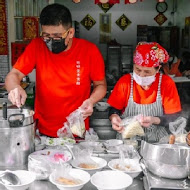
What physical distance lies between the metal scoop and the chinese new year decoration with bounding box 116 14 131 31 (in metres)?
6.80

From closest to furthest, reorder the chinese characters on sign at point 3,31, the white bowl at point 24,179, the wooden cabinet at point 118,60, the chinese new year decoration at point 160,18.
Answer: the white bowl at point 24,179 < the chinese characters on sign at point 3,31 < the wooden cabinet at point 118,60 < the chinese new year decoration at point 160,18

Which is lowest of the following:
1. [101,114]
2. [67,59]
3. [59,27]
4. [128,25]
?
[101,114]

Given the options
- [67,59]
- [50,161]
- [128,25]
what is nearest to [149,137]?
[67,59]

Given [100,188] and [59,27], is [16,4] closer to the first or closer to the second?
[59,27]

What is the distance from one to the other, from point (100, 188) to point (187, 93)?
464cm

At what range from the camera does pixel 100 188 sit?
5.29 ft

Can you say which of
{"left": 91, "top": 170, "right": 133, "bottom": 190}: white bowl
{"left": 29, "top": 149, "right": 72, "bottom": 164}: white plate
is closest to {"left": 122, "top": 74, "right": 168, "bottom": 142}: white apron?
{"left": 29, "top": 149, "right": 72, "bottom": 164}: white plate

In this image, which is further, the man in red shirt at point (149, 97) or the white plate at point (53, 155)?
the man in red shirt at point (149, 97)

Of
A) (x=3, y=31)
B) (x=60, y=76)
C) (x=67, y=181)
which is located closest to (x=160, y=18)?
(x=3, y=31)

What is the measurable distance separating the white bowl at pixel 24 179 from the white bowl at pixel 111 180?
13.5 inches

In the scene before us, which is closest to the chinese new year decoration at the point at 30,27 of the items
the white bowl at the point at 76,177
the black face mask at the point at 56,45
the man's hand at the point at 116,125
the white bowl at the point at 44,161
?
the black face mask at the point at 56,45

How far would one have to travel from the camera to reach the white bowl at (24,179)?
1.63 meters

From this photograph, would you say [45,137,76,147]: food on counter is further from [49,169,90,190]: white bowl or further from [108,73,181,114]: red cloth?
[108,73,181,114]: red cloth

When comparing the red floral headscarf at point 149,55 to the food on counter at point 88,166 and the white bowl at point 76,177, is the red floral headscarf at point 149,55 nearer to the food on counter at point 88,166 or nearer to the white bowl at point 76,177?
the food on counter at point 88,166
